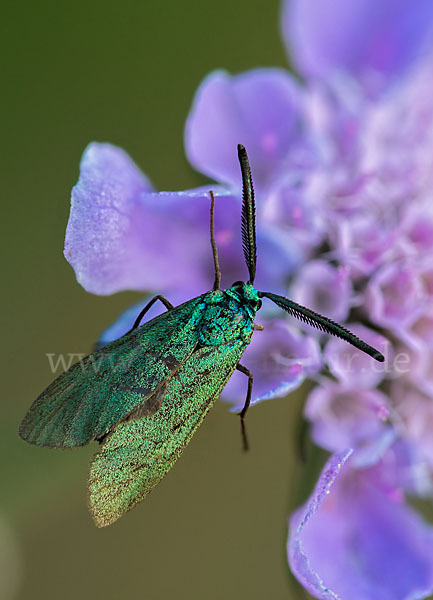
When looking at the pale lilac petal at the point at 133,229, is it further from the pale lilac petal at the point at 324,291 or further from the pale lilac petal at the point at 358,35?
the pale lilac petal at the point at 358,35

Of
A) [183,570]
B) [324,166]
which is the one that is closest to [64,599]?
[183,570]

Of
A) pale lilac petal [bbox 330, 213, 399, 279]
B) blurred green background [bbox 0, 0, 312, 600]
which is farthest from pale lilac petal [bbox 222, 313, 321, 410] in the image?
blurred green background [bbox 0, 0, 312, 600]

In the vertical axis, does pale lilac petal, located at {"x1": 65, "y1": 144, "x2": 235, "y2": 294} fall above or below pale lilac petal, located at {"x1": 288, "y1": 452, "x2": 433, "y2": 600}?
above

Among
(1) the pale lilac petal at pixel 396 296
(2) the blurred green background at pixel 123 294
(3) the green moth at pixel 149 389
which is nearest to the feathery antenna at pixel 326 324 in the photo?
(3) the green moth at pixel 149 389

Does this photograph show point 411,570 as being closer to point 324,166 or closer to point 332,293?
point 332,293

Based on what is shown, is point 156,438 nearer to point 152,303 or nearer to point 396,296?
point 152,303

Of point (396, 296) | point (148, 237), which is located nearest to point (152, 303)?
point (148, 237)

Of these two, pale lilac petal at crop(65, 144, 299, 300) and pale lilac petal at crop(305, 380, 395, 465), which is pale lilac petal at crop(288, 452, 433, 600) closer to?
pale lilac petal at crop(305, 380, 395, 465)
